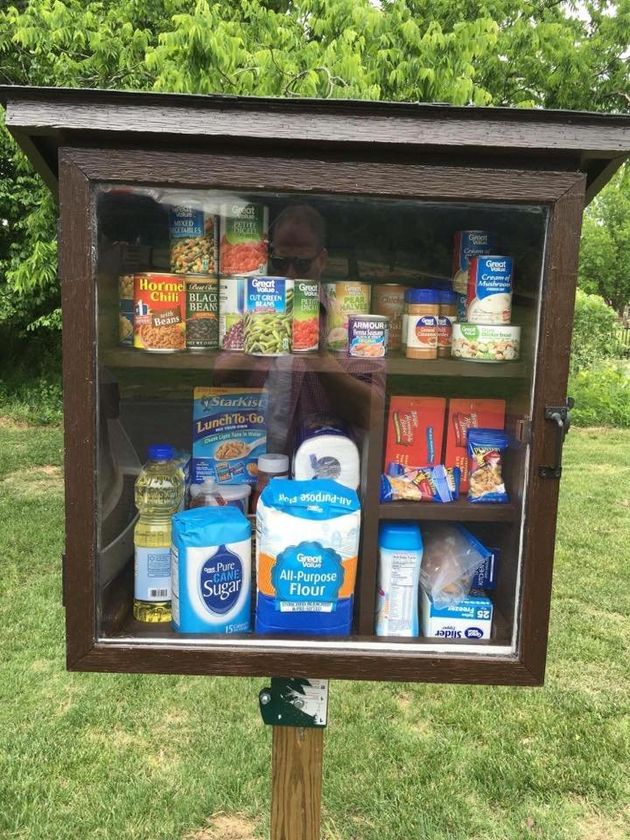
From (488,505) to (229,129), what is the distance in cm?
78

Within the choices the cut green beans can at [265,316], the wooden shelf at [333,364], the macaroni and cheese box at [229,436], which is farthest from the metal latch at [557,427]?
the macaroni and cheese box at [229,436]

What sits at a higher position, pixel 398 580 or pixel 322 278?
pixel 322 278

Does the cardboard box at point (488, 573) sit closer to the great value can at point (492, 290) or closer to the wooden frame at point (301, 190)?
the wooden frame at point (301, 190)

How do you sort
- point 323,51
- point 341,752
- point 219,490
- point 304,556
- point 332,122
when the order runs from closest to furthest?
point 332,122
point 304,556
point 219,490
point 341,752
point 323,51

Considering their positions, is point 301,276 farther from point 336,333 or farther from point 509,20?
point 509,20

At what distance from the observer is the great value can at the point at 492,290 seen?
4.27ft

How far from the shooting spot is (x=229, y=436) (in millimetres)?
1511

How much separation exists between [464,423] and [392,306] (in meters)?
0.26

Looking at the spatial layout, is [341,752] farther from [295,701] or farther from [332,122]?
[332,122]

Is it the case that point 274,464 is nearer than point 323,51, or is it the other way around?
point 274,464

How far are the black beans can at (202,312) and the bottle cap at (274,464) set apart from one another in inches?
10.9

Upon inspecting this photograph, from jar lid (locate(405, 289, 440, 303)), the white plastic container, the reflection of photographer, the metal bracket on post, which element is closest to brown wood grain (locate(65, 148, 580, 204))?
the reflection of photographer

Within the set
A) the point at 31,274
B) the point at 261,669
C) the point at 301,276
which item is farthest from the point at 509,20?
the point at 261,669

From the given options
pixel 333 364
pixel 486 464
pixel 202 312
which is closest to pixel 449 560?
pixel 486 464
